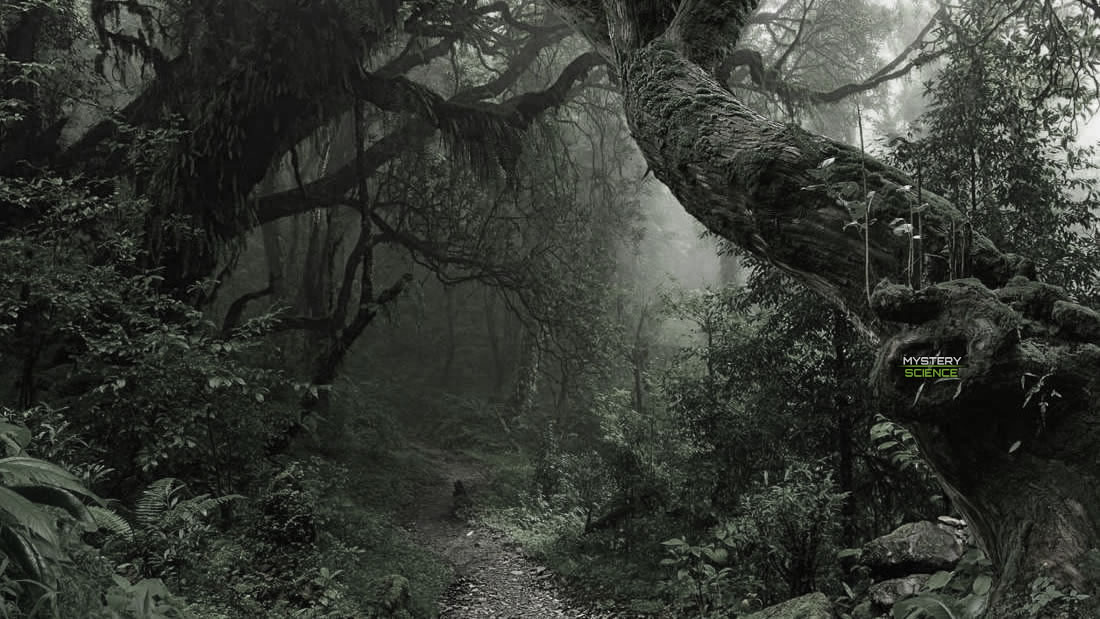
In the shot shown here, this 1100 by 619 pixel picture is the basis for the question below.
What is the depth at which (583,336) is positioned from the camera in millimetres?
12969

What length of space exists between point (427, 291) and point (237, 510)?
18.7 meters

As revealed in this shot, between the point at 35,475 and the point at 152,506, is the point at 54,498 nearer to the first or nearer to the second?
the point at 35,475

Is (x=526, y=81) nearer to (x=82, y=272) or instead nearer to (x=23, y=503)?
(x=82, y=272)

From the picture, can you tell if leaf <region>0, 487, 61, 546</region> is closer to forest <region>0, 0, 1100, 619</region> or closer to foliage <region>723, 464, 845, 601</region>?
forest <region>0, 0, 1100, 619</region>

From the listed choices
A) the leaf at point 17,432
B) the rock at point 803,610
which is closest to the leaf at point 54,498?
the leaf at point 17,432

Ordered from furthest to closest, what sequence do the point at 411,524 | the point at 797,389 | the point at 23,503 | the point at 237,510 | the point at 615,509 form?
the point at 411,524 → the point at 615,509 → the point at 797,389 → the point at 237,510 → the point at 23,503

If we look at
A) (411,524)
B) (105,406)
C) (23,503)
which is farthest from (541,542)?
(23,503)

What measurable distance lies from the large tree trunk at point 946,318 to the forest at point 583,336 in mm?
13

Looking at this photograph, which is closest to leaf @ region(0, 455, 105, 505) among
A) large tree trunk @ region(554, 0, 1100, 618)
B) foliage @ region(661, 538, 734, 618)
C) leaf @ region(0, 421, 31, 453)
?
leaf @ region(0, 421, 31, 453)

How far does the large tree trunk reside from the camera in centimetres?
208

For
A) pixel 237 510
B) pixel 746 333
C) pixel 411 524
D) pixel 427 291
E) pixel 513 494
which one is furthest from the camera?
pixel 427 291

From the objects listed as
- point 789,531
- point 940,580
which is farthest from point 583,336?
point 940,580

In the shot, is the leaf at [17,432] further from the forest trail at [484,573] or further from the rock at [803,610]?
the forest trail at [484,573]

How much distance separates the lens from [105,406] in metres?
5.80
